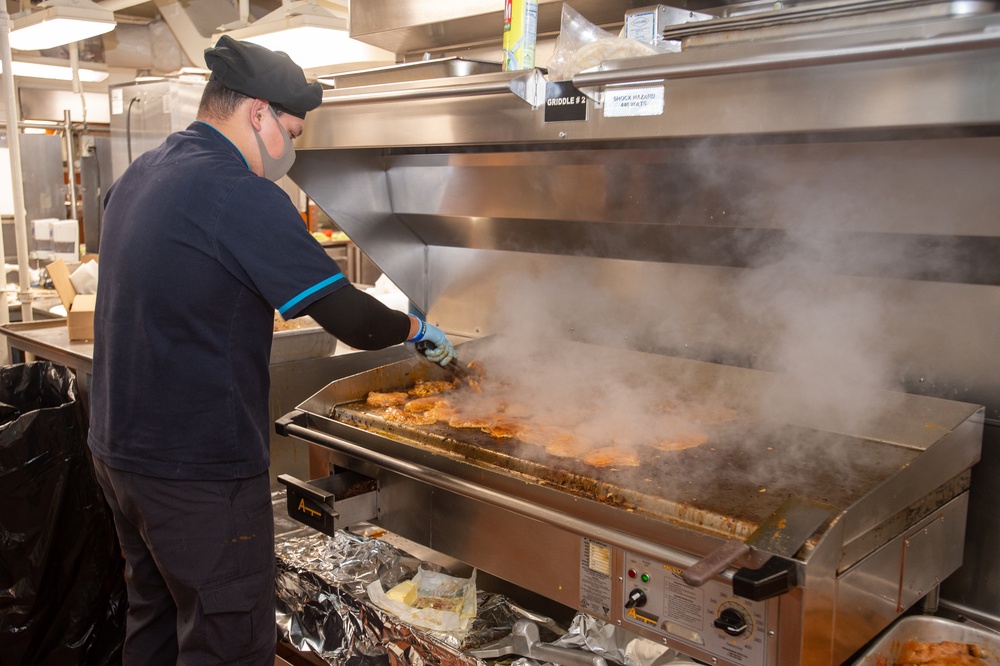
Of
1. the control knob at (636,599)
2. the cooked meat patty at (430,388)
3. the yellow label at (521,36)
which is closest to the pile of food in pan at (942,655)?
the control knob at (636,599)

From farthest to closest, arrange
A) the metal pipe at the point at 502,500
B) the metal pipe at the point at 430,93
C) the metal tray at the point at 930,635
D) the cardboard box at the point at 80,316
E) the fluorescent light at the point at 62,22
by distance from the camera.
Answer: the fluorescent light at the point at 62,22
the cardboard box at the point at 80,316
the metal pipe at the point at 430,93
the metal tray at the point at 930,635
the metal pipe at the point at 502,500

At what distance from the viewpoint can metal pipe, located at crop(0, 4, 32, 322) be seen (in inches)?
142

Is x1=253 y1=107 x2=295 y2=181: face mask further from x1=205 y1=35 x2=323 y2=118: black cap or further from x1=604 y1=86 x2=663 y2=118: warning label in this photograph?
x1=604 y1=86 x2=663 y2=118: warning label

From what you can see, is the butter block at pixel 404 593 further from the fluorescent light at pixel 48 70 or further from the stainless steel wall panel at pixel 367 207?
the fluorescent light at pixel 48 70

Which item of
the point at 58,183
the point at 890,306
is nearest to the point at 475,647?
the point at 890,306

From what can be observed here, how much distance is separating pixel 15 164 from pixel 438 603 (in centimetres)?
332

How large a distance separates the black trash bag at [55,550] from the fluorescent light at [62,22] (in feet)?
6.29

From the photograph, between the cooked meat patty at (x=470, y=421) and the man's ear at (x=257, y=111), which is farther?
the cooked meat patty at (x=470, y=421)

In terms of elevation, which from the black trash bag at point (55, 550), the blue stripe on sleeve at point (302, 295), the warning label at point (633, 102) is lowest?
the black trash bag at point (55, 550)

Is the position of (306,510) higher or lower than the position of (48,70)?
lower

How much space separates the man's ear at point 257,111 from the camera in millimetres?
1829

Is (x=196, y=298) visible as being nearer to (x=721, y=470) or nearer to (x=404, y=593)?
(x=404, y=593)

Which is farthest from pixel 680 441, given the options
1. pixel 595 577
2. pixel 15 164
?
pixel 15 164

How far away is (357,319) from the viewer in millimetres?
1786
